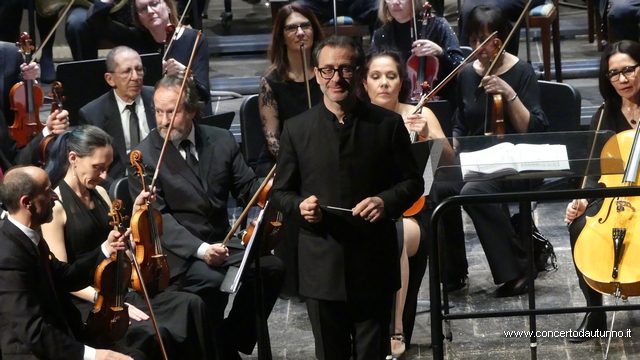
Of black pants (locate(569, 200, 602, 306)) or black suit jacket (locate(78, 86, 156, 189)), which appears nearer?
black pants (locate(569, 200, 602, 306))

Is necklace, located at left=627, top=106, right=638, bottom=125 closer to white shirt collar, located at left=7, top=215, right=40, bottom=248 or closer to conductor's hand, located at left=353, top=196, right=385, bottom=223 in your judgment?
conductor's hand, located at left=353, top=196, right=385, bottom=223

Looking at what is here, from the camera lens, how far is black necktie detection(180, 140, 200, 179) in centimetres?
383

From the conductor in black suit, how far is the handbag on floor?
154cm

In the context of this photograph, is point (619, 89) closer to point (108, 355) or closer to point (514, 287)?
point (514, 287)

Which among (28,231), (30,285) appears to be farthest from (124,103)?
(30,285)

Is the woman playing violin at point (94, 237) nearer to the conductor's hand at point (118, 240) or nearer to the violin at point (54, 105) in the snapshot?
the conductor's hand at point (118, 240)

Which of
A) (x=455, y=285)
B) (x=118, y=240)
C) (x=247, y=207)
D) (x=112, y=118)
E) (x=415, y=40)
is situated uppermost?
(x=415, y=40)

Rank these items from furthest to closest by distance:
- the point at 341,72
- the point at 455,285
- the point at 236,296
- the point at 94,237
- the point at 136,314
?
the point at 455,285, the point at 236,296, the point at 94,237, the point at 136,314, the point at 341,72

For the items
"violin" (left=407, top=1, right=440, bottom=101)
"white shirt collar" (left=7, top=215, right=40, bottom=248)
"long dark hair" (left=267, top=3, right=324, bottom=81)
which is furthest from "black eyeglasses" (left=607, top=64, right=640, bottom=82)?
"white shirt collar" (left=7, top=215, right=40, bottom=248)

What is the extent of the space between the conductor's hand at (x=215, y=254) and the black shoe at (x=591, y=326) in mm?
1352

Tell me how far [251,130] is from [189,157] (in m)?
0.74

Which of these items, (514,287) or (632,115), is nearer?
(632,115)

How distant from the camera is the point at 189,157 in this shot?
3.84 metres

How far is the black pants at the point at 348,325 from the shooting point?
2.98 meters
